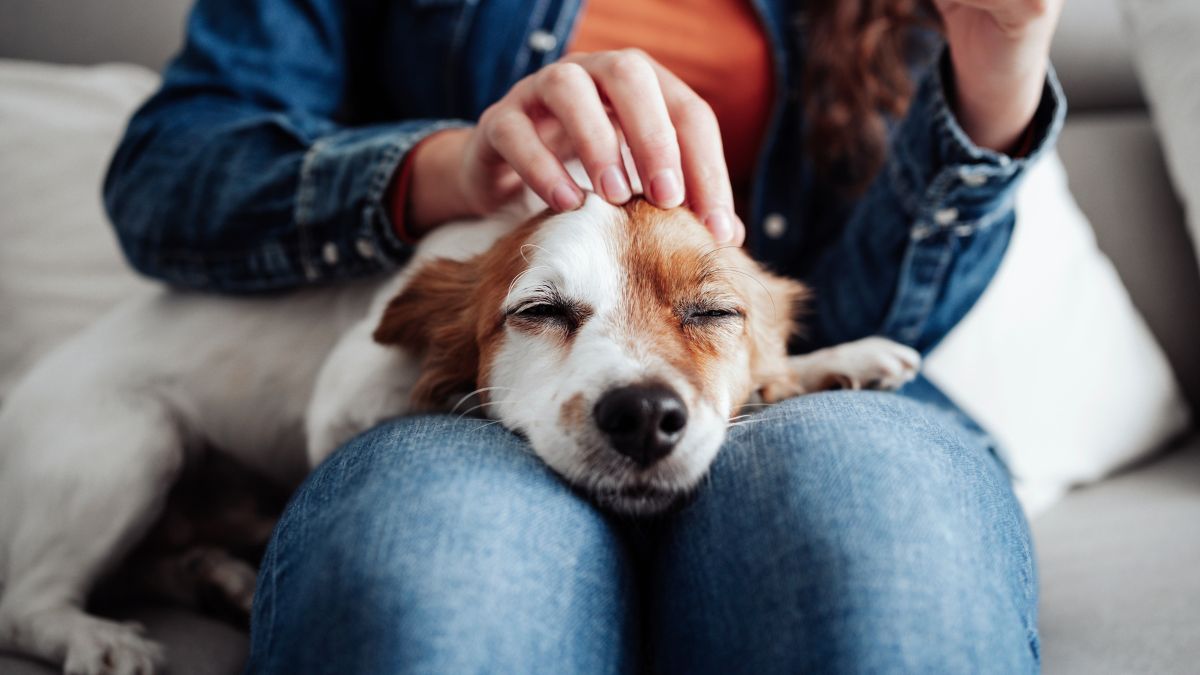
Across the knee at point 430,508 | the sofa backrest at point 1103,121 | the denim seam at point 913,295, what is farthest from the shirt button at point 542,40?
the sofa backrest at point 1103,121

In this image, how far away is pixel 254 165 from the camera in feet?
4.50

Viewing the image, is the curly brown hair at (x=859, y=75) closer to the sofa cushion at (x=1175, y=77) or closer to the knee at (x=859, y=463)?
the sofa cushion at (x=1175, y=77)

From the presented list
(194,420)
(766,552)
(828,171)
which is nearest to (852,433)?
(766,552)

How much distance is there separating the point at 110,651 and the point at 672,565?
0.88 meters

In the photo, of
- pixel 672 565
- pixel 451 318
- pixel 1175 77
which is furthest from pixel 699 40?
pixel 672 565

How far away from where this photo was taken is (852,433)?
0.88 meters

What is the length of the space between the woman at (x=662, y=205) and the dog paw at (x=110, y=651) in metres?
0.44

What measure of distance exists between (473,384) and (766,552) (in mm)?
569

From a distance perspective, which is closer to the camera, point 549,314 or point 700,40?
point 549,314

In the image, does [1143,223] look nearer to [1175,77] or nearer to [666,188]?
[1175,77]

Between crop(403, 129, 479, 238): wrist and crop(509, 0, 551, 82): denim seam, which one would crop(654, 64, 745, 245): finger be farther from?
crop(509, 0, 551, 82): denim seam

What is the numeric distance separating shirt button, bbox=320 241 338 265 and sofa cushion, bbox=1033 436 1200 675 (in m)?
1.26

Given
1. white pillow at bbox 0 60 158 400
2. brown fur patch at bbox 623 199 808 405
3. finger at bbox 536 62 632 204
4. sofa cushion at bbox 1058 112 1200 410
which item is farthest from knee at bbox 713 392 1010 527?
white pillow at bbox 0 60 158 400

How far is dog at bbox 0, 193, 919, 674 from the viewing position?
3.06ft
